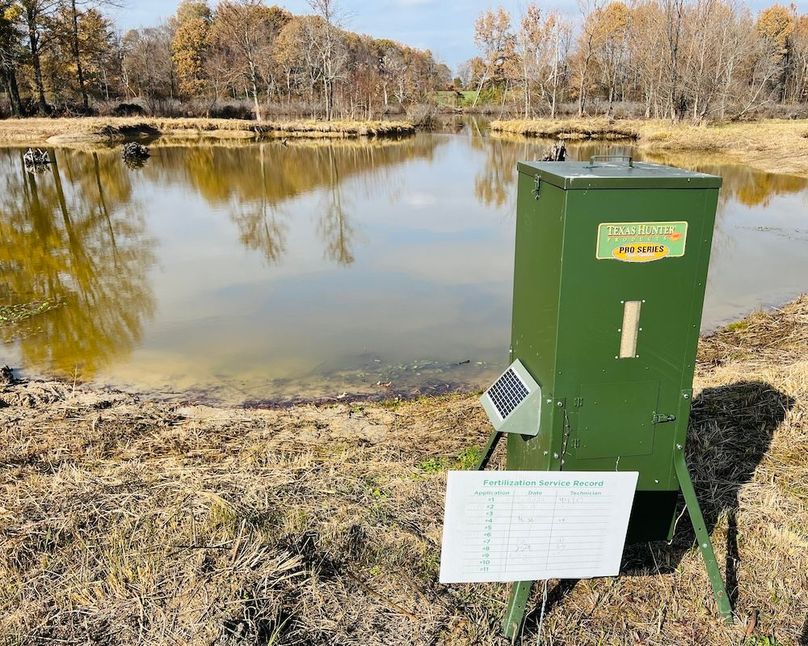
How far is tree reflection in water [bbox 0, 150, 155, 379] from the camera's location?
22.6ft

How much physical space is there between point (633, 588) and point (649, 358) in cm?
103

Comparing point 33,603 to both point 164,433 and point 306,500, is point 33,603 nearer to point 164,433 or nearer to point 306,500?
point 306,500

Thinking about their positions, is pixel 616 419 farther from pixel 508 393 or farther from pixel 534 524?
pixel 534 524

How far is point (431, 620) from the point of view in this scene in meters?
2.41

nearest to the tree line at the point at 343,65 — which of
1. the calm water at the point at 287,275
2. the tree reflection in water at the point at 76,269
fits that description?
the calm water at the point at 287,275

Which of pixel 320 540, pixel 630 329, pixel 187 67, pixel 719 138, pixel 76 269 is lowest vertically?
pixel 76 269

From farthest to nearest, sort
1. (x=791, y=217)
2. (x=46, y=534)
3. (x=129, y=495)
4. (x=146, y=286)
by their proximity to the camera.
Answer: (x=791, y=217)
(x=146, y=286)
(x=129, y=495)
(x=46, y=534)

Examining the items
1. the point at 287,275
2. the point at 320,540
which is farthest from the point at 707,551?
the point at 287,275

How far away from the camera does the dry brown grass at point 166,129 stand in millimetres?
30109

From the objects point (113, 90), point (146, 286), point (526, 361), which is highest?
point (113, 90)

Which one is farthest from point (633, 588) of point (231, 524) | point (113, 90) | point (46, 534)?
point (113, 90)

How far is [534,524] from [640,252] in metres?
1.02

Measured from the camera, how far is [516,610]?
2297mm

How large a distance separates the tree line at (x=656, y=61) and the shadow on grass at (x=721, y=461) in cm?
3128
